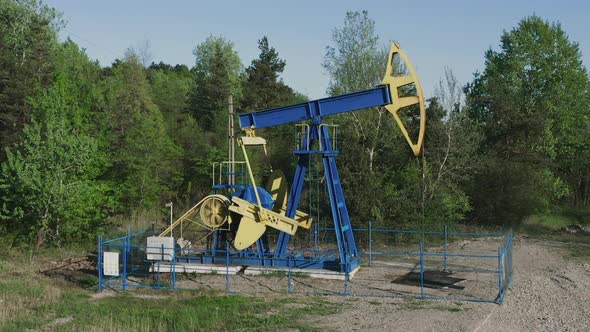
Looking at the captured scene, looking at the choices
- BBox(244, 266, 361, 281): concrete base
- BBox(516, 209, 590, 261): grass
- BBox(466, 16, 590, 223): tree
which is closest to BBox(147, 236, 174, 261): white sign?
BBox(244, 266, 361, 281): concrete base

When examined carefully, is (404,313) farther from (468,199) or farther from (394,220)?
(468,199)

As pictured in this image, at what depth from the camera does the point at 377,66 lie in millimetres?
27562

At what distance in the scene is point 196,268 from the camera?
591 inches

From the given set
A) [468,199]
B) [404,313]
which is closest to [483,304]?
[404,313]

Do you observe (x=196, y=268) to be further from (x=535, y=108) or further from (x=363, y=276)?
(x=535, y=108)

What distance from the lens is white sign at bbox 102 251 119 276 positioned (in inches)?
536

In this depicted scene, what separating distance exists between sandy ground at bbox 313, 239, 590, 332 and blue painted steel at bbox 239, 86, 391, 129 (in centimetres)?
453

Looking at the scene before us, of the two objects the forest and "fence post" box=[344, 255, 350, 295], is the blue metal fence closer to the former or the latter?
"fence post" box=[344, 255, 350, 295]

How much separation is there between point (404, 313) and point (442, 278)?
360cm

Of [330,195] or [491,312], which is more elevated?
[330,195]

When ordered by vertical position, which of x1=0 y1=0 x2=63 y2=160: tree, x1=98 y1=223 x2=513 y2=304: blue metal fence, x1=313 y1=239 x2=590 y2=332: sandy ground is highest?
x1=0 y1=0 x2=63 y2=160: tree

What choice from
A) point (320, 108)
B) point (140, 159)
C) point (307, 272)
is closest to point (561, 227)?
point (307, 272)

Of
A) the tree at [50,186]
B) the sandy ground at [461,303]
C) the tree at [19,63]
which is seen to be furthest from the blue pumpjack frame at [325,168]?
the tree at [19,63]

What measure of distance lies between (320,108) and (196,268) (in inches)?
192
